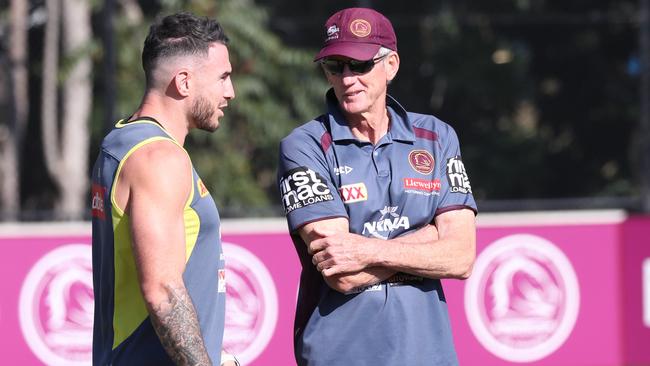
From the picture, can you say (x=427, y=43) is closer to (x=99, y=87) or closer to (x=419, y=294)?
(x=99, y=87)

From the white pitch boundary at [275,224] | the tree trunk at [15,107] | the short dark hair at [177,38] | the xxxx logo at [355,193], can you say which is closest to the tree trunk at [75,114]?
the tree trunk at [15,107]

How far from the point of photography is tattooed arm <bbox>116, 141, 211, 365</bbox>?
3.44 m

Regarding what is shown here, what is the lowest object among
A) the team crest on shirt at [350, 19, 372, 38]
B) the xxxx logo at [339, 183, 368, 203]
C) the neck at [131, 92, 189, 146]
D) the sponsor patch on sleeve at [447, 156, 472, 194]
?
the xxxx logo at [339, 183, 368, 203]

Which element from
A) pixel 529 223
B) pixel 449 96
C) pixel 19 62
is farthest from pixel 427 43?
pixel 529 223

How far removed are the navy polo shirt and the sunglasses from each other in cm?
16

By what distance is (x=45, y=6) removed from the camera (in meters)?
17.0

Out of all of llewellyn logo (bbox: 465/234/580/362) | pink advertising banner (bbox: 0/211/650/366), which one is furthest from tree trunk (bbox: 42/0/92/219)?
llewellyn logo (bbox: 465/234/580/362)

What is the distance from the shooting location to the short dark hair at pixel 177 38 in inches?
147

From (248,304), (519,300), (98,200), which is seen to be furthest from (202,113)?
(519,300)

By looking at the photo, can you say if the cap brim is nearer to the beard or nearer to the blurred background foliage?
the beard

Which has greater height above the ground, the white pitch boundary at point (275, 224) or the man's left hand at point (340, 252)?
the white pitch boundary at point (275, 224)

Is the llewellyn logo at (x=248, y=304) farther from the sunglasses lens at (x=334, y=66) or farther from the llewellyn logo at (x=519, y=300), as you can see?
the sunglasses lens at (x=334, y=66)

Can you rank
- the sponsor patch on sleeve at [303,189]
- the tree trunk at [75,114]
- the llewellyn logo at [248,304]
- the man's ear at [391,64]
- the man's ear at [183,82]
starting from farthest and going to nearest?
the tree trunk at [75,114] → the llewellyn logo at [248,304] → the man's ear at [391,64] → the sponsor patch on sleeve at [303,189] → the man's ear at [183,82]

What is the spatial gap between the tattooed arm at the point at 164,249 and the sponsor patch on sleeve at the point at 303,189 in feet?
2.58
